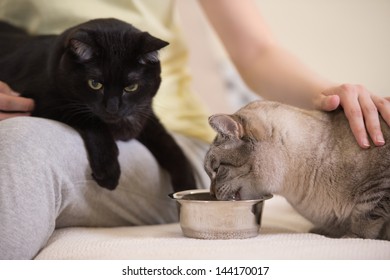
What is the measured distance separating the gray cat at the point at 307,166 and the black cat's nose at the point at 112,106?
10.6 inches

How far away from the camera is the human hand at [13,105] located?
54.4 inches

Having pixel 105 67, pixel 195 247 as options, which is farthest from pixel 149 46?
pixel 195 247

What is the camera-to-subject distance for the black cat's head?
1329 mm

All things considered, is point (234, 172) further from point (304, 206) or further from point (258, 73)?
point (258, 73)

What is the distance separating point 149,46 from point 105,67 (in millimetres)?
126

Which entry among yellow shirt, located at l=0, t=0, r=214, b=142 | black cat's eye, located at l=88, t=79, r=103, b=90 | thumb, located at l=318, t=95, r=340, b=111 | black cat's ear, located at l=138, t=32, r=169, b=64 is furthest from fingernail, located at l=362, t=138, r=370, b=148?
yellow shirt, located at l=0, t=0, r=214, b=142

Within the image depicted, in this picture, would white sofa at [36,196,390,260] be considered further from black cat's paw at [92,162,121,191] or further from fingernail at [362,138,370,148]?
fingernail at [362,138,370,148]

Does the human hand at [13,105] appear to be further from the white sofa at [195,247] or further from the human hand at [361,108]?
the human hand at [361,108]

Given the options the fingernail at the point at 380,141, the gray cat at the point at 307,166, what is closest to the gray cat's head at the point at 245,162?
the gray cat at the point at 307,166

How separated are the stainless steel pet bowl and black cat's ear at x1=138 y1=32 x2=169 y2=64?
40 centimetres

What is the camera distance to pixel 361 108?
4.11ft

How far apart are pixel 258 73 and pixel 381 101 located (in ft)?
1.83

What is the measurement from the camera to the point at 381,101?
Answer: 4.15 ft
